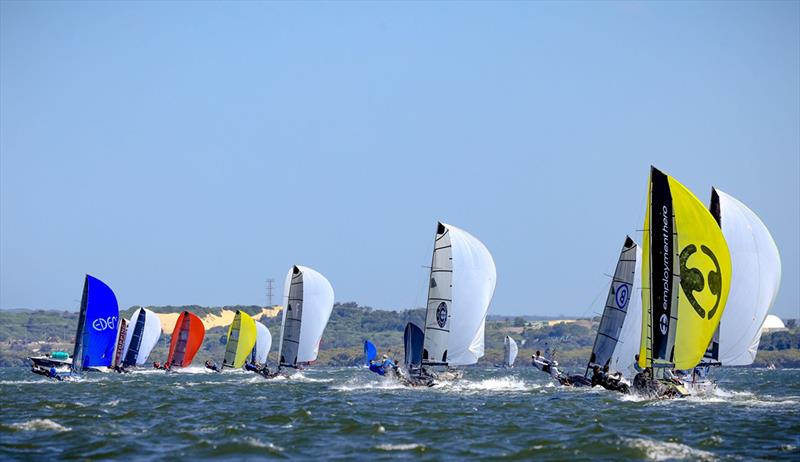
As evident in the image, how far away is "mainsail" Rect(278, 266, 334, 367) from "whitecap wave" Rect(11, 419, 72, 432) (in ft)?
118

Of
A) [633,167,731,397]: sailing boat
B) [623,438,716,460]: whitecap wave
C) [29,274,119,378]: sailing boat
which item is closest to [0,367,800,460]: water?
[623,438,716,460]: whitecap wave

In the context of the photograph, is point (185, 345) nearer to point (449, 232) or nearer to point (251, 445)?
point (449, 232)

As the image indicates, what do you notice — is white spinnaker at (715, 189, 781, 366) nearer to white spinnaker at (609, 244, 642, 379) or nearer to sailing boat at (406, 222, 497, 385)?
white spinnaker at (609, 244, 642, 379)

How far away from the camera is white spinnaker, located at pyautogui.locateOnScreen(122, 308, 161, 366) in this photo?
95000 mm

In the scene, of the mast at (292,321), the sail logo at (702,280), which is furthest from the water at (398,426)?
the mast at (292,321)

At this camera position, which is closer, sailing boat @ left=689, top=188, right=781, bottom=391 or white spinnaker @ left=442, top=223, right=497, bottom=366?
sailing boat @ left=689, top=188, right=781, bottom=391

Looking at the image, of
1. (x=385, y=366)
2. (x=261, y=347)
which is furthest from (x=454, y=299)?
(x=261, y=347)

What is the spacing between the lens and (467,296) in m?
57.5

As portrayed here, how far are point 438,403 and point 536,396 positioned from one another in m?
8.36

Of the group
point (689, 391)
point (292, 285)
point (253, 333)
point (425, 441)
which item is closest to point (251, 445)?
point (425, 441)

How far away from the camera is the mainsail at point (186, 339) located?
98.1 metres

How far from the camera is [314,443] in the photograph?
3038 cm

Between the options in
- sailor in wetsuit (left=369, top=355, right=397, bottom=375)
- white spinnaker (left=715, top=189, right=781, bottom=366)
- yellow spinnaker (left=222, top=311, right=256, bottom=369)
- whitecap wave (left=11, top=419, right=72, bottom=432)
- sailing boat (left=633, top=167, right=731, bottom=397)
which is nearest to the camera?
whitecap wave (left=11, top=419, right=72, bottom=432)

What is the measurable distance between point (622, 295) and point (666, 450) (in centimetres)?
2869
